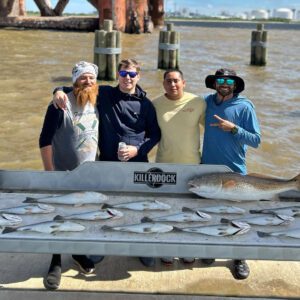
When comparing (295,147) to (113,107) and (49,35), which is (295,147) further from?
(49,35)

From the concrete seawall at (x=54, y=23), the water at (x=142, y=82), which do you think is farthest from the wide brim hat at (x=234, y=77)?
A: the concrete seawall at (x=54, y=23)

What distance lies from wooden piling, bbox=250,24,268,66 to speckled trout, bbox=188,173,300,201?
713 inches

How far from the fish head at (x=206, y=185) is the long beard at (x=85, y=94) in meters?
1.04

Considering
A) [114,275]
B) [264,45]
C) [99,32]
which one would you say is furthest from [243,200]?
[264,45]

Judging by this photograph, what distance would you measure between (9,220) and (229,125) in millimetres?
1790

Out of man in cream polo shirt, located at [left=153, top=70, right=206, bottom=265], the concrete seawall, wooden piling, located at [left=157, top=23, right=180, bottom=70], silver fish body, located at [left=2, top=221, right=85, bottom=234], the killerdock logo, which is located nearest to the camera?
silver fish body, located at [left=2, top=221, right=85, bottom=234]

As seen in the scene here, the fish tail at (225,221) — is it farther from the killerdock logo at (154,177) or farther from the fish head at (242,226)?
the killerdock logo at (154,177)

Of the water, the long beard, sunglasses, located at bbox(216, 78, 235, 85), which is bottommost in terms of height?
the water

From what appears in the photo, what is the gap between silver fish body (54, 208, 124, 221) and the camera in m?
3.00

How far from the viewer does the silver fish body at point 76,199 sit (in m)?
3.25

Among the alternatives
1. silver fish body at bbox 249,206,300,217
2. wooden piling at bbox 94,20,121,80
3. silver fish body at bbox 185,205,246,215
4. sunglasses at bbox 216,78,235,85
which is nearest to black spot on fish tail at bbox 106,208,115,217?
silver fish body at bbox 185,205,246,215

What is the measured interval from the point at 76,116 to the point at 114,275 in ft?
4.13

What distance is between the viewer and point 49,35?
3475cm

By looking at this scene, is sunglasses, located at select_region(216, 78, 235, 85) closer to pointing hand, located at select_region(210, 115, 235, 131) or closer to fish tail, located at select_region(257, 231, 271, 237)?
pointing hand, located at select_region(210, 115, 235, 131)
